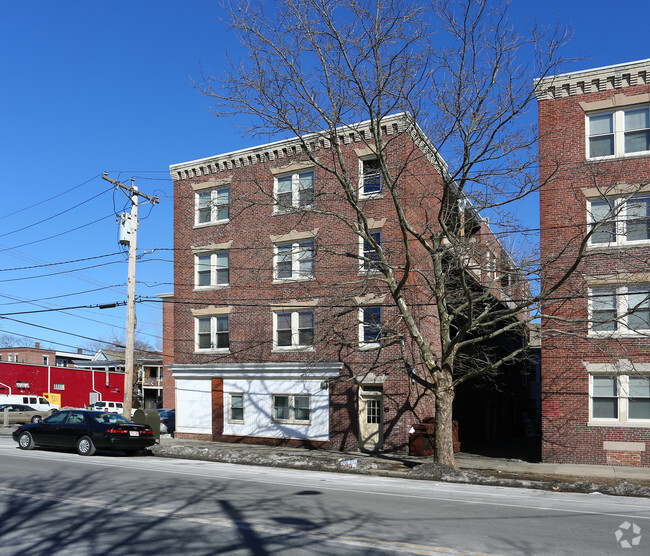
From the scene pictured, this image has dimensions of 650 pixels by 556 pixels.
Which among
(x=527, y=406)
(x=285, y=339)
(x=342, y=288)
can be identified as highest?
(x=342, y=288)

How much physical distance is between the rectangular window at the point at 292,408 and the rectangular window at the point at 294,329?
6.77 ft

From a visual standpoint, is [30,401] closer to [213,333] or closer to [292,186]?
[213,333]

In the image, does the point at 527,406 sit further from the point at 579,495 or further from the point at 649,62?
the point at 579,495

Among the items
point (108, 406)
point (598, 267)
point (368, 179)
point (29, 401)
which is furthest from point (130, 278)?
point (108, 406)

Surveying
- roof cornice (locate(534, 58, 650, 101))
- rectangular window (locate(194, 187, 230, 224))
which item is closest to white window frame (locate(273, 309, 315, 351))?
rectangular window (locate(194, 187, 230, 224))

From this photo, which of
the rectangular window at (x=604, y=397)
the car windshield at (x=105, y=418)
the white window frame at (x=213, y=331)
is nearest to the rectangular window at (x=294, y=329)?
the white window frame at (x=213, y=331)

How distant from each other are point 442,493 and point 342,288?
1143 centimetres

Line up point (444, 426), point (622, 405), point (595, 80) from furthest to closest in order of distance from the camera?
point (595, 80), point (622, 405), point (444, 426)

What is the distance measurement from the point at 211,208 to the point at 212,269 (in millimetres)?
2748

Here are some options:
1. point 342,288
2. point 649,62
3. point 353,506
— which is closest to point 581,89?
point 649,62

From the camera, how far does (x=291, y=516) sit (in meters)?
10.2

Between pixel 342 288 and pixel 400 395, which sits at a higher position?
pixel 342 288

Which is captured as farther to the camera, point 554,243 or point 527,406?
point 527,406

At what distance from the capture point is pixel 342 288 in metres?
23.9
